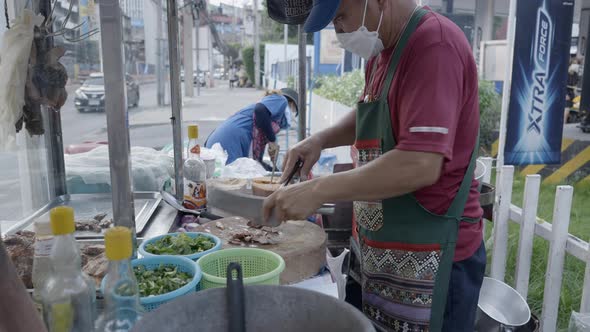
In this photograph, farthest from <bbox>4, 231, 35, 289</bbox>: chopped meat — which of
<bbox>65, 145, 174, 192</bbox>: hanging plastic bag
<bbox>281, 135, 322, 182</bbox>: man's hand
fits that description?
<bbox>281, 135, 322, 182</bbox>: man's hand

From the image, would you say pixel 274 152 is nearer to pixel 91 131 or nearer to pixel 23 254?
pixel 91 131

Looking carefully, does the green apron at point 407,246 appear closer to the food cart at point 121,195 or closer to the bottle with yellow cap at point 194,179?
the food cart at point 121,195

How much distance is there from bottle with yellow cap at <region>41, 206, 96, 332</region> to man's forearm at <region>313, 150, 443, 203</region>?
68 centimetres

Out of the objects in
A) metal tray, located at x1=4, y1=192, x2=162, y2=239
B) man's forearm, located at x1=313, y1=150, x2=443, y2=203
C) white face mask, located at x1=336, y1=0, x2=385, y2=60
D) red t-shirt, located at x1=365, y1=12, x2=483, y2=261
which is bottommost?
metal tray, located at x1=4, y1=192, x2=162, y2=239

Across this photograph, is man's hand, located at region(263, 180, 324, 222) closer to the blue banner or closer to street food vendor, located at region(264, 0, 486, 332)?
street food vendor, located at region(264, 0, 486, 332)

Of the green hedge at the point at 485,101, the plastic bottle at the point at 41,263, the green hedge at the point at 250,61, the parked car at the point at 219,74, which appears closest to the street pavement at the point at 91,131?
the plastic bottle at the point at 41,263

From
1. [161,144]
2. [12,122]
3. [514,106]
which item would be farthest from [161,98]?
[514,106]

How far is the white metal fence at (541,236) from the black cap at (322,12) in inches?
87.8

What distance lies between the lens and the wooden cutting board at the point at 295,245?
5.72 feet

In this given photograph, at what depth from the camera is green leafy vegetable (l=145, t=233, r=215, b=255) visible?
156 centimetres

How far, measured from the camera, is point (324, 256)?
1890 mm

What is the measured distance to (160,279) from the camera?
50.0 inches

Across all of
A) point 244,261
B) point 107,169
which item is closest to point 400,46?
point 244,261

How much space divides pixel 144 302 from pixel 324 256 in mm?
904
